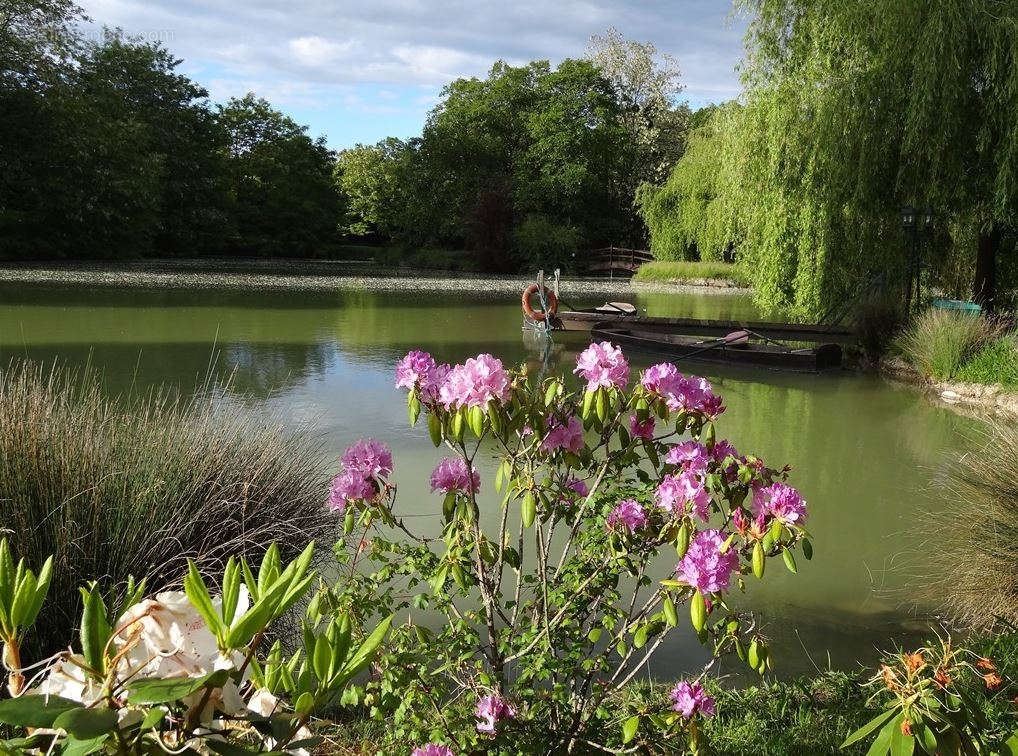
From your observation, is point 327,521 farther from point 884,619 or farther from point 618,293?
point 618,293

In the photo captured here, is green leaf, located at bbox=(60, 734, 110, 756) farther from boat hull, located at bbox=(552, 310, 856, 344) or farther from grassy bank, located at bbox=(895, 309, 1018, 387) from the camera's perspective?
boat hull, located at bbox=(552, 310, 856, 344)

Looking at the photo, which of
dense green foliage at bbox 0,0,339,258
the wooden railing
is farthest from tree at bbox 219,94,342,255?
the wooden railing

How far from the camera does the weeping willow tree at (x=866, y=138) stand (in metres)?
10.8

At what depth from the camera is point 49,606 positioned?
8.92 feet

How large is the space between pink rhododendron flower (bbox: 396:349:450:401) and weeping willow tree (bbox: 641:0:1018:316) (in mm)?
10440

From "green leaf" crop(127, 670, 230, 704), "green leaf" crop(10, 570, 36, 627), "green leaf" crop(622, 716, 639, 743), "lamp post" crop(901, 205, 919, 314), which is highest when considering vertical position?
"lamp post" crop(901, 205, 919, 314)

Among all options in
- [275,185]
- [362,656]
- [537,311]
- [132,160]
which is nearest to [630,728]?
[362,656]

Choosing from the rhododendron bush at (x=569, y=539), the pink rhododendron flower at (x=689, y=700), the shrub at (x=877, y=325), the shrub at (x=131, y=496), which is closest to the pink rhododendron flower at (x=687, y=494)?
the rhododendron bush at (x=569, y=539)

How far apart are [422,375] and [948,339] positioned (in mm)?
9618

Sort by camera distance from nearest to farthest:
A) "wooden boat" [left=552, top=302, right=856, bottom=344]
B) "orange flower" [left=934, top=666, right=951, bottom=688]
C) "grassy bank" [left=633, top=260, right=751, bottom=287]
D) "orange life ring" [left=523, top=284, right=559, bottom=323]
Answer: "orange flower" [left=934, top=666, right=951, bottom=688] → "wooden boat" [left=552, top=302, right=856, bottom=344] → "orange life ring" [left=523, top=284, right=559, bottom=323] → "grassy bank" [left=633, top=260, right=751, bottom=287]

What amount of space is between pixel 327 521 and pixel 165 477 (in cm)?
78

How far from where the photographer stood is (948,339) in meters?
10.3

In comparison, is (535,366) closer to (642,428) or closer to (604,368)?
(642,428)

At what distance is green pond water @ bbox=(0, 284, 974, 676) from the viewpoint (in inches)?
167
